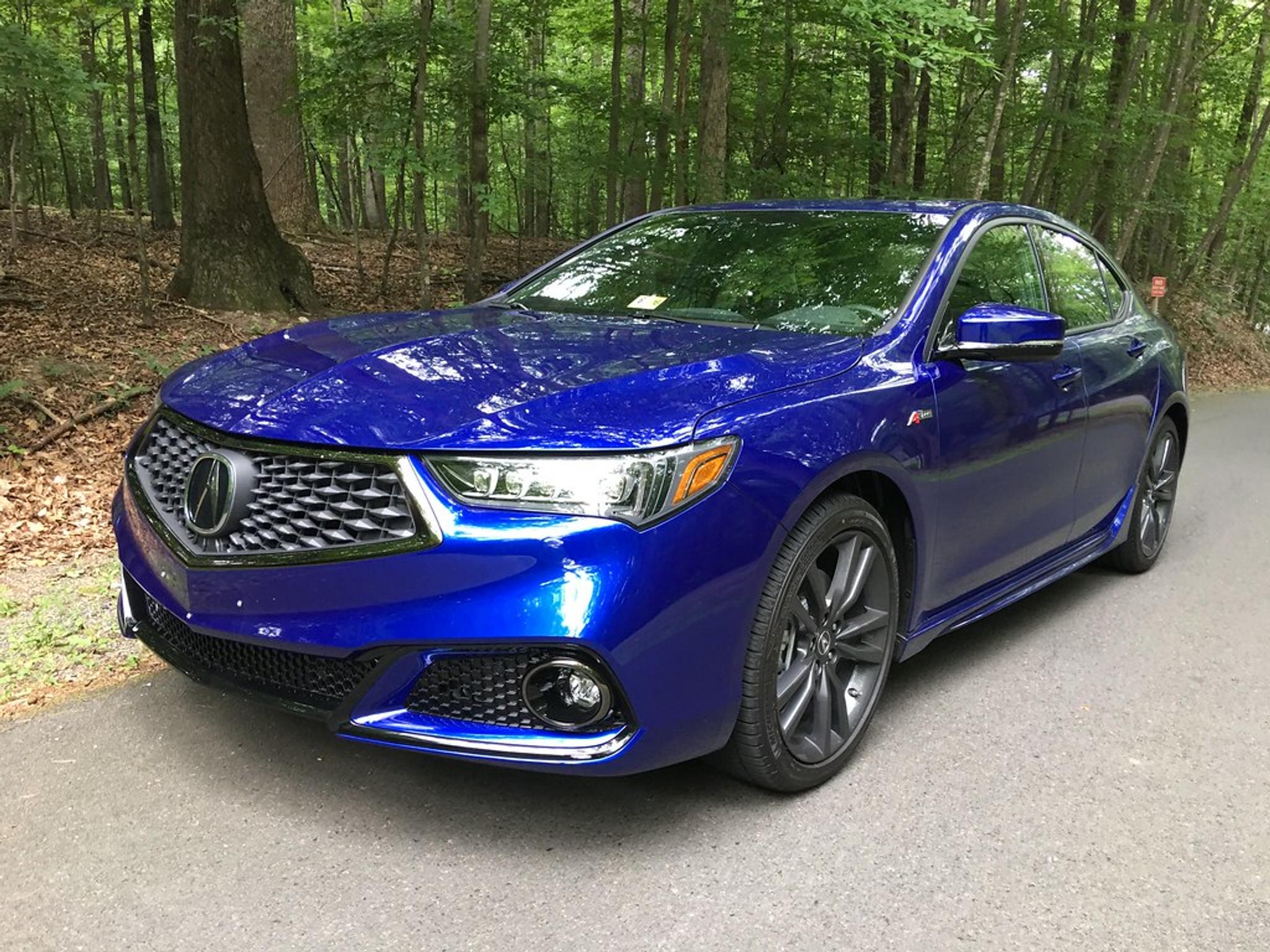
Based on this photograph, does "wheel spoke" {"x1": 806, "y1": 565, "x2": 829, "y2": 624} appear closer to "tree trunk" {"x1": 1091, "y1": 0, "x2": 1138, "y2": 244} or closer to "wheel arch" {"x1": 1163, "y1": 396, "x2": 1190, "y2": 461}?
"wheel arch" {"x1": 1163, "y1": 396, "x2": 1190, "y2": 461}

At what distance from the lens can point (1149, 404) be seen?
4855 millimetres

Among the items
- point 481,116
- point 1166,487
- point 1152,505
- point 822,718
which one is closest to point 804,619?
point 822,718

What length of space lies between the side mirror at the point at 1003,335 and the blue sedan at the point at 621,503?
0.5 inches

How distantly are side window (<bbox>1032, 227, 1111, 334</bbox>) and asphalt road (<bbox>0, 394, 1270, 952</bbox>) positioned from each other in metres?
1.66

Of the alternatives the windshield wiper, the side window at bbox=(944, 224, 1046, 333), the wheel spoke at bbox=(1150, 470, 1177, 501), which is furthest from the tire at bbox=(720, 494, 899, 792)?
the wheel spoke at bbox=(1150, 470, 1177, 501)

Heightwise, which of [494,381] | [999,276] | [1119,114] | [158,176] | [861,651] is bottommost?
[861,651]

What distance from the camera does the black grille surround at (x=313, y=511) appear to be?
230 cm

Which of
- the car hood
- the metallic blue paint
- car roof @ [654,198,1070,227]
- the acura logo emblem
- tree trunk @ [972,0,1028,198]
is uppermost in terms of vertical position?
tree trunk @ [972,0,1028,198]

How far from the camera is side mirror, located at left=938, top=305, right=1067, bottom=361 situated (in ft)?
10.3

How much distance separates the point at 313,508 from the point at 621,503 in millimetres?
749

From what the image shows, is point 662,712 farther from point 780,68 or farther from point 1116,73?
point 1116,73

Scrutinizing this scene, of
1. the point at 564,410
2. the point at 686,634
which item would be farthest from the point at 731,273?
the point at 686,634

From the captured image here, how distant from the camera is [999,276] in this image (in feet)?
12.4

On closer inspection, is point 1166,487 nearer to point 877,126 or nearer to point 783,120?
point 783,120
